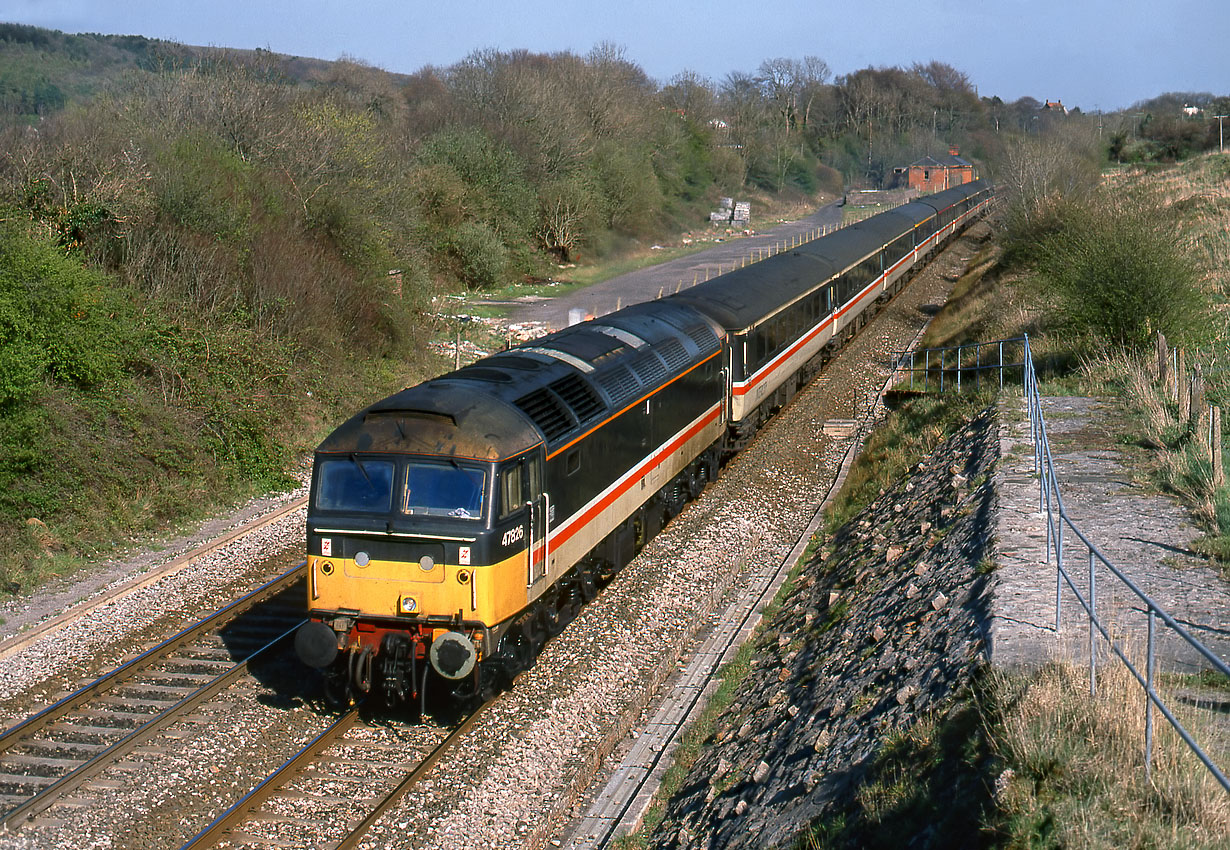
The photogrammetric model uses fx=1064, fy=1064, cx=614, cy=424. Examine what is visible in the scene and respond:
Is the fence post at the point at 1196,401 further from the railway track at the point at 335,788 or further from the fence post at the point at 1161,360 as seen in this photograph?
the railway track at the point at 335,788

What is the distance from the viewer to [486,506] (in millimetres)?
10031

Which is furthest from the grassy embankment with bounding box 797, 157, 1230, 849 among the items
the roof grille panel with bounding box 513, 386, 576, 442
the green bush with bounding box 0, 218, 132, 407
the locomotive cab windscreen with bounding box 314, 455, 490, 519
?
the green bush with bounding box 0, 218, 132, 407

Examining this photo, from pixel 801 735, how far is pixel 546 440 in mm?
3880

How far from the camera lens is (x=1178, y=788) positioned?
5754 mm

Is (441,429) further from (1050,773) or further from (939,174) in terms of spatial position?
(939,174)

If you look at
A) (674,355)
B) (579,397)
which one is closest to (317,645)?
(579,397)

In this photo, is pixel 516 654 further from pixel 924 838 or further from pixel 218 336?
pixel 218 336

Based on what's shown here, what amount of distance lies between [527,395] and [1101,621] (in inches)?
233

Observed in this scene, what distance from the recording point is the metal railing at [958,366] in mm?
23203

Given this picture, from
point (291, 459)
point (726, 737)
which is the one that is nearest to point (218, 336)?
point (291, 459)

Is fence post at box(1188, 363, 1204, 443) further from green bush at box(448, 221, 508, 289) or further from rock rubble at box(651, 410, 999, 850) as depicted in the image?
green bush at box(448, 221, 508, 289)

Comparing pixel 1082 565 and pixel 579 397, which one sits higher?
pixel 579 397

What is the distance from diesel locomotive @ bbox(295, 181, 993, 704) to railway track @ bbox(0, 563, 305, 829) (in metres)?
1.74

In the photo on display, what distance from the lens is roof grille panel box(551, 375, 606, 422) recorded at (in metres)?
12.1
